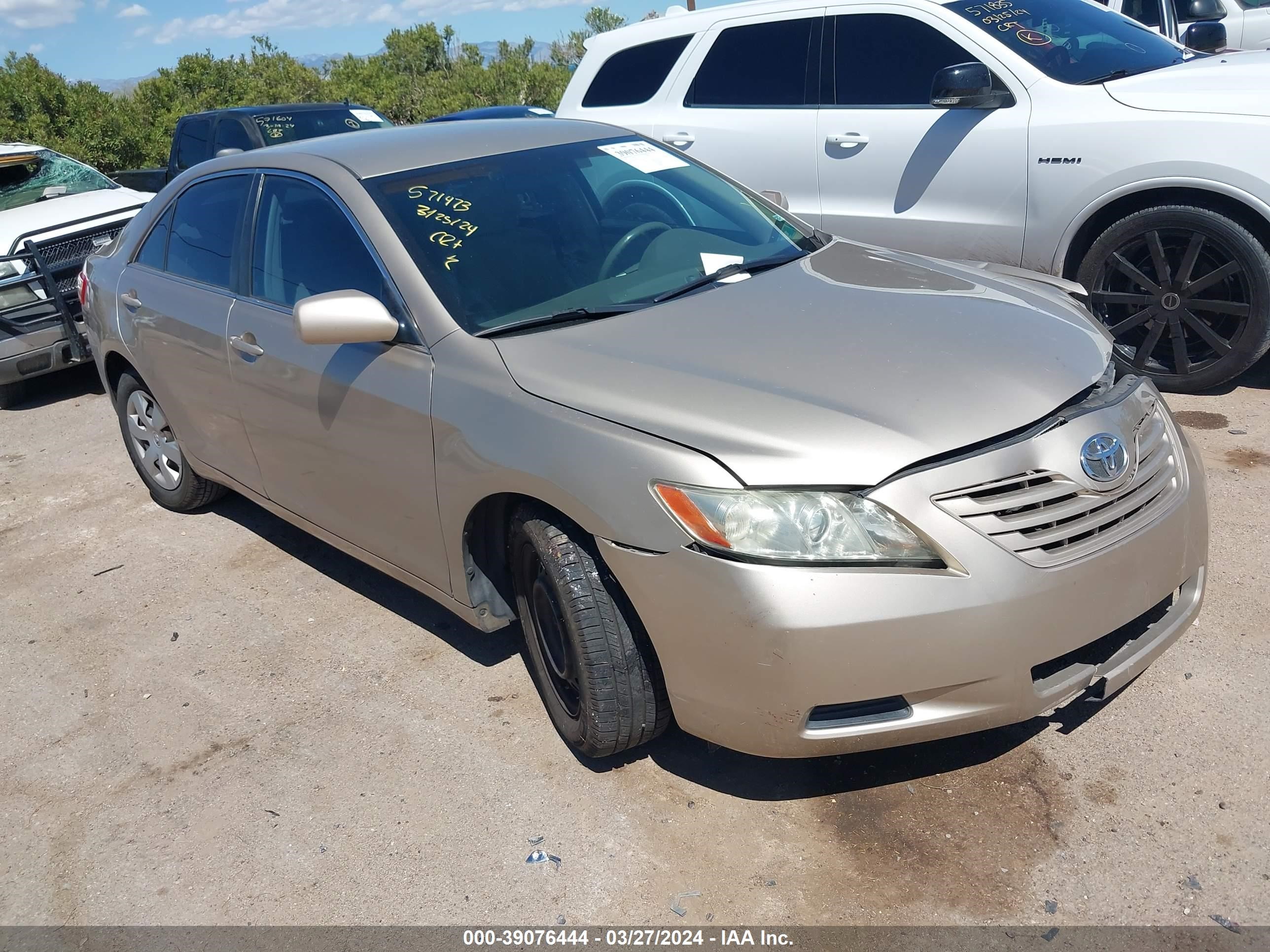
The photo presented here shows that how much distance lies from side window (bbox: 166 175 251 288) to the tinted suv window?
331 cm

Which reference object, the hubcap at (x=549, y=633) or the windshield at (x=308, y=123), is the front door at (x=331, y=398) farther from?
the windshield at (x=308, y=123)

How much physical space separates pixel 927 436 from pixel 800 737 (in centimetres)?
76

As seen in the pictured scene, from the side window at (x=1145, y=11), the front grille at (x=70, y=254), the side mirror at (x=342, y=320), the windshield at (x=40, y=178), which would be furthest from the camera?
the side window at (x=1145, y=11)

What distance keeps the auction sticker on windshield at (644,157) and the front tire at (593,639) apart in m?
1.66

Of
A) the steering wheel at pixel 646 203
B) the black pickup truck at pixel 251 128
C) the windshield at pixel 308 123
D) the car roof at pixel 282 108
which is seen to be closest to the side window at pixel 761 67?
the steering wheel at pixel 646 203

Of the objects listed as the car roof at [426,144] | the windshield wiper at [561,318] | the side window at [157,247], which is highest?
the car roof at [426,144]

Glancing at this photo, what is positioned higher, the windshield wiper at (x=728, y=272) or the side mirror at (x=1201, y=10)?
the side mirror at (x=1201, y=10)

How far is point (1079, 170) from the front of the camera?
5.10 m

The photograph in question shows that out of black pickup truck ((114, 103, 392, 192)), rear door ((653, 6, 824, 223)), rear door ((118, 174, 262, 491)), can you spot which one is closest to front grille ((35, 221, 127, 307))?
black pickup truck ((114, 103, 392, 192))

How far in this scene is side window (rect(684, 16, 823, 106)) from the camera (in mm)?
6090

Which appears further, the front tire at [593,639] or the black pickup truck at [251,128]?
the black pickup truck at [251,128]

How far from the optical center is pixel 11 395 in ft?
25.5

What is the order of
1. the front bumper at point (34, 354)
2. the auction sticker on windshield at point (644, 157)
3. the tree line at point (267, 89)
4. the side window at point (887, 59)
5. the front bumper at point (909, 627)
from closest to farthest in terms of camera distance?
the front bumper at point (909, 627)
the auction sticker on windshield at point (644, 157)
the side window at point (887, 59)
the front bumper at point (34, 354)
the tree line at point (267, 89)

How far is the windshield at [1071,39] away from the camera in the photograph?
539 centimetres
